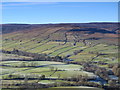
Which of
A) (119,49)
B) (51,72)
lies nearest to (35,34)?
(119,49)

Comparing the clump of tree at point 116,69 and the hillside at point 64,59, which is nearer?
the hillside at point 64,59

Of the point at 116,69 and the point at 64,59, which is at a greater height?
the point at 64,59

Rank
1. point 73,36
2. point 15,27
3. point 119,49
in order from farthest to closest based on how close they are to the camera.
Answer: point 15,27, point 73,36, point 119,49

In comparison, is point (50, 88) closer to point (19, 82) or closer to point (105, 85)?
point (19, 82)

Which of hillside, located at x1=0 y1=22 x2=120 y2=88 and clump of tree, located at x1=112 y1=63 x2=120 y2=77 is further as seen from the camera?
clump of tree, located at x1=112 y1=63 x2=120 y2=77

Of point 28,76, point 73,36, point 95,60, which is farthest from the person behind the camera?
point 73,36

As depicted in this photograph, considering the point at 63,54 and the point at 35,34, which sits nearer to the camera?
the point at 63,54

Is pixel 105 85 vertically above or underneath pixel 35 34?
underneath

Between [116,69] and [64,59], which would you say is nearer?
[116,69]

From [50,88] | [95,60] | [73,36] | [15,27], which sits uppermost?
[15,27]

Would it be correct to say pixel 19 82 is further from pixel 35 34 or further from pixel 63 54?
pixel 35 34
